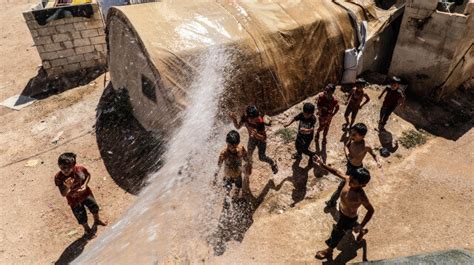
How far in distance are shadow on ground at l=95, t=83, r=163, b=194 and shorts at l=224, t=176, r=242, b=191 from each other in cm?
144

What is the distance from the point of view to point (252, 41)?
21.1 feet

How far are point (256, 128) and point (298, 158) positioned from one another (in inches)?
43.4

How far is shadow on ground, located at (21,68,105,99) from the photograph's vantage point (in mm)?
8906

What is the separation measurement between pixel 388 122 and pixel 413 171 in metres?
1.33

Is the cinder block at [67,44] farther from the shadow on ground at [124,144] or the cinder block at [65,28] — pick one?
the shadow on ground at [124,144]

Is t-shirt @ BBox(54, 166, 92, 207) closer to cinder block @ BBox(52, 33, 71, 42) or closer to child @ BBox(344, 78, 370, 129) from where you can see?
child @ BBox(344, 78, 370, 129)

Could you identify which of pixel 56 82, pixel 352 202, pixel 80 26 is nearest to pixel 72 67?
pixel 56 82

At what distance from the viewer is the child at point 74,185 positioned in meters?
4.68

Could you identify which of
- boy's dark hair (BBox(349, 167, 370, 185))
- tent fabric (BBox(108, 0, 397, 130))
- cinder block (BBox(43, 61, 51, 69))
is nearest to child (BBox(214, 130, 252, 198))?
tent fabric (BBox(108, 0, 397, 130))

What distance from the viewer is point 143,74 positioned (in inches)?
249

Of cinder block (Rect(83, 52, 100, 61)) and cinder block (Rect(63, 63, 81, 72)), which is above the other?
cinder block (Rect(83, 52, 100, 61))

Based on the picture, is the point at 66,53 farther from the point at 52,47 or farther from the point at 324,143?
the point at 324,143

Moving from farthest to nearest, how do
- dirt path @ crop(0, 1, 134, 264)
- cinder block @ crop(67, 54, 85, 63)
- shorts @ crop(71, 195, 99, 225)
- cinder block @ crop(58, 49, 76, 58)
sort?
cinder block @ crop(67, 54, 85, 63)
cinder block @ crop(58, 49, 76, 58)
dirt path @ crop(0, 1, 134, 264)
shorts @ crop(71, 195, 99, 225)

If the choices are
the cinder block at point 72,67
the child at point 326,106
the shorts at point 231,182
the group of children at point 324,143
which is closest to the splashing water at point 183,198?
the shorts at point 231,182
